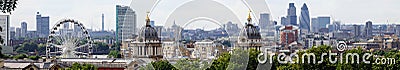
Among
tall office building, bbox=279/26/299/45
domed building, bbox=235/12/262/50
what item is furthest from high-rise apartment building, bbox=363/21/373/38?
domed building, bbox=235/12/262/50

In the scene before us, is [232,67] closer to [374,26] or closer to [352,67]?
[352,67]

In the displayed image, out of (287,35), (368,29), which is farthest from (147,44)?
(368,29)

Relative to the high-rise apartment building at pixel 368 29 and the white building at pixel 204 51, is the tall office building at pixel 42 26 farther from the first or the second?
the white building at pixel 204 51

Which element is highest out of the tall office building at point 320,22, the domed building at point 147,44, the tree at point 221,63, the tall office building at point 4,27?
the tall office building at point 320,22

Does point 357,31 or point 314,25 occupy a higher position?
point 314,25

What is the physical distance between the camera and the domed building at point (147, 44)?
39.7 m

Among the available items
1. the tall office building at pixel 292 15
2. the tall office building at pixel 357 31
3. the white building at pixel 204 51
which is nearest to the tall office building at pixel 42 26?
the tall office building at pixel 292 15

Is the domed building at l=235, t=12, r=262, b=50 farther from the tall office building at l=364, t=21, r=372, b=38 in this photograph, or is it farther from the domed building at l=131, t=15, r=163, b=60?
the tall office building at l=364, t=21, r=372, b=38

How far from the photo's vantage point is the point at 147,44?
40250 mm

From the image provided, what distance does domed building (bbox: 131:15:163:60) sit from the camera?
39.7 metres

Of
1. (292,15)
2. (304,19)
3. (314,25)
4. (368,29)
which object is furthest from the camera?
(314,25)

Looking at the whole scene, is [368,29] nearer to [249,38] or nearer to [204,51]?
[204,51]

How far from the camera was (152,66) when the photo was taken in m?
31.3

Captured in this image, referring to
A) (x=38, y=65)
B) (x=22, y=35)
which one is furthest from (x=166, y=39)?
(x=22, y=35)
